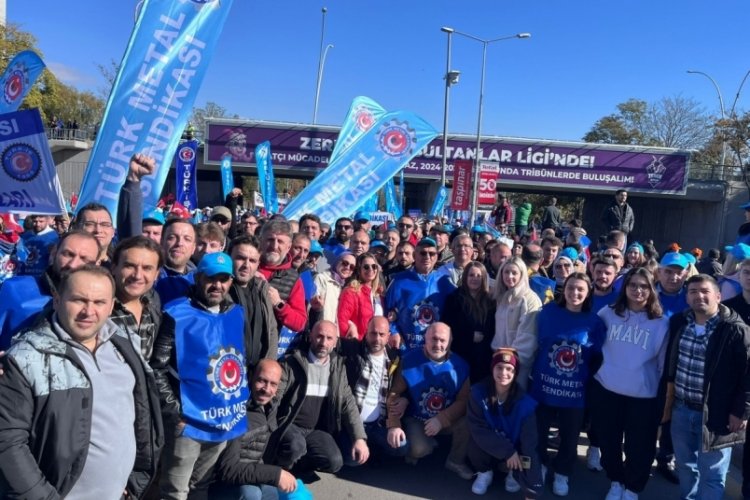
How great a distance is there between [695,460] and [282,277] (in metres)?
3.35

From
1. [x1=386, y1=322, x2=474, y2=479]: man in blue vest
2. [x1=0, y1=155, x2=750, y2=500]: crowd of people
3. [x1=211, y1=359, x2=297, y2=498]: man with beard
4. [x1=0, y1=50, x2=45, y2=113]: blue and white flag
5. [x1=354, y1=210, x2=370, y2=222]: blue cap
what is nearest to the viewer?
[x1=0, y1=155, x2=750, y2=500]: crowd of people

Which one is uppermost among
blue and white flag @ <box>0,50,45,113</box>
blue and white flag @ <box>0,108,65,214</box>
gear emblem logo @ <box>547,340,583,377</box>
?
blue and white flag @ <box>0,50,45,113</box>

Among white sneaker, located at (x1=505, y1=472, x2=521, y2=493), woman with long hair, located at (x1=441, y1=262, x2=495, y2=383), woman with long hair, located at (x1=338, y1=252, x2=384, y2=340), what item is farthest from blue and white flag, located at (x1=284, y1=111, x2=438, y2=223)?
white sneaker, located at (x1=505, y1=472, x2=521, y2=493)

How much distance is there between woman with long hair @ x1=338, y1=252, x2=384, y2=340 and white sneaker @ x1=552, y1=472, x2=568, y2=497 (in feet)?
6.49

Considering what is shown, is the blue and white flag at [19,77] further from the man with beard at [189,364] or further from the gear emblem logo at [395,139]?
the man with beard at [189,364]

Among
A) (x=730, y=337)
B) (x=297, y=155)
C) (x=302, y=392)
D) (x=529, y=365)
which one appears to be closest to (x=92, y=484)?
(x=302, y=392)

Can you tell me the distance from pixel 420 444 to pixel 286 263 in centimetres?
188

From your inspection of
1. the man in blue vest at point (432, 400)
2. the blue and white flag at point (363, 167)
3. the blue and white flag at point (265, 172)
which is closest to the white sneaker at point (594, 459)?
the man in blue vest at point (432, 400)

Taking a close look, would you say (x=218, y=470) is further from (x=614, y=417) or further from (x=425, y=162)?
(x=425, y=162)

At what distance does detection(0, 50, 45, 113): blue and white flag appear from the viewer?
21.4 ft

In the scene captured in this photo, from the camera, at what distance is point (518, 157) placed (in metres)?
30.5

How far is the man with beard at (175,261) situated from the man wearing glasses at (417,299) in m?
2.11

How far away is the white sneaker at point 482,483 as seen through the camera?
439 centimetres

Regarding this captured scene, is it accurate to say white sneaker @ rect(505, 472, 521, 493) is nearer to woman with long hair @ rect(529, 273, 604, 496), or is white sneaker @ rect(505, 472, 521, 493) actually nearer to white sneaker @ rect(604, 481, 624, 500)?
woman with long hair @ rect(529, 273, 604, 496)
